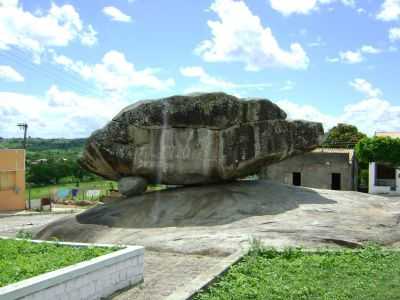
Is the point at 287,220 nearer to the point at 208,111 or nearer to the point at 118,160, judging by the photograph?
the point at 208,111

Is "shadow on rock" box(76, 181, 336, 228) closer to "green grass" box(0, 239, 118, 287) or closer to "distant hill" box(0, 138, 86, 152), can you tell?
"green grass" box(0, 239, 118, 287)

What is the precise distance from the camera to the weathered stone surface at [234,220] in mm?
12797

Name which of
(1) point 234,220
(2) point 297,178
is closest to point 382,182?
(2) point 297,178

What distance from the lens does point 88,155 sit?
706 inches

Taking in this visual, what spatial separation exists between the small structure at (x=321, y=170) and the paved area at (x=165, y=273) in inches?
1074

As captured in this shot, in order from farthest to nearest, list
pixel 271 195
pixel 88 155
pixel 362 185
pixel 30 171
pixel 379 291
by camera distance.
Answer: pixel 30 171 < pixel 362 185 < pixel 88 155 < pixel 271 195 < pixel 379 291

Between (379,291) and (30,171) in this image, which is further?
(30,171)

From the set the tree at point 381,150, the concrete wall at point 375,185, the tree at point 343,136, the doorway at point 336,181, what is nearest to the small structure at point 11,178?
the doorway at point 336,181

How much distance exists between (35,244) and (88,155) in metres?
8.45

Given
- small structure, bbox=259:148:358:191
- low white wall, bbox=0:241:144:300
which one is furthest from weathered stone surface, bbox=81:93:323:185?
small structure, bbox=259:148:358:191

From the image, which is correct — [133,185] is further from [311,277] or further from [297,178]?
[297,178]

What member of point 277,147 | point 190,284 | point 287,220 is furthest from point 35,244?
point 277,147

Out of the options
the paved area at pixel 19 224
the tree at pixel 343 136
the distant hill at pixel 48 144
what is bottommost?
the paved area at pixel 19 224

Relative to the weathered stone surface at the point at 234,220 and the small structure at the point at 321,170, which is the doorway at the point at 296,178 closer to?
the small structure at the point at 321,170
